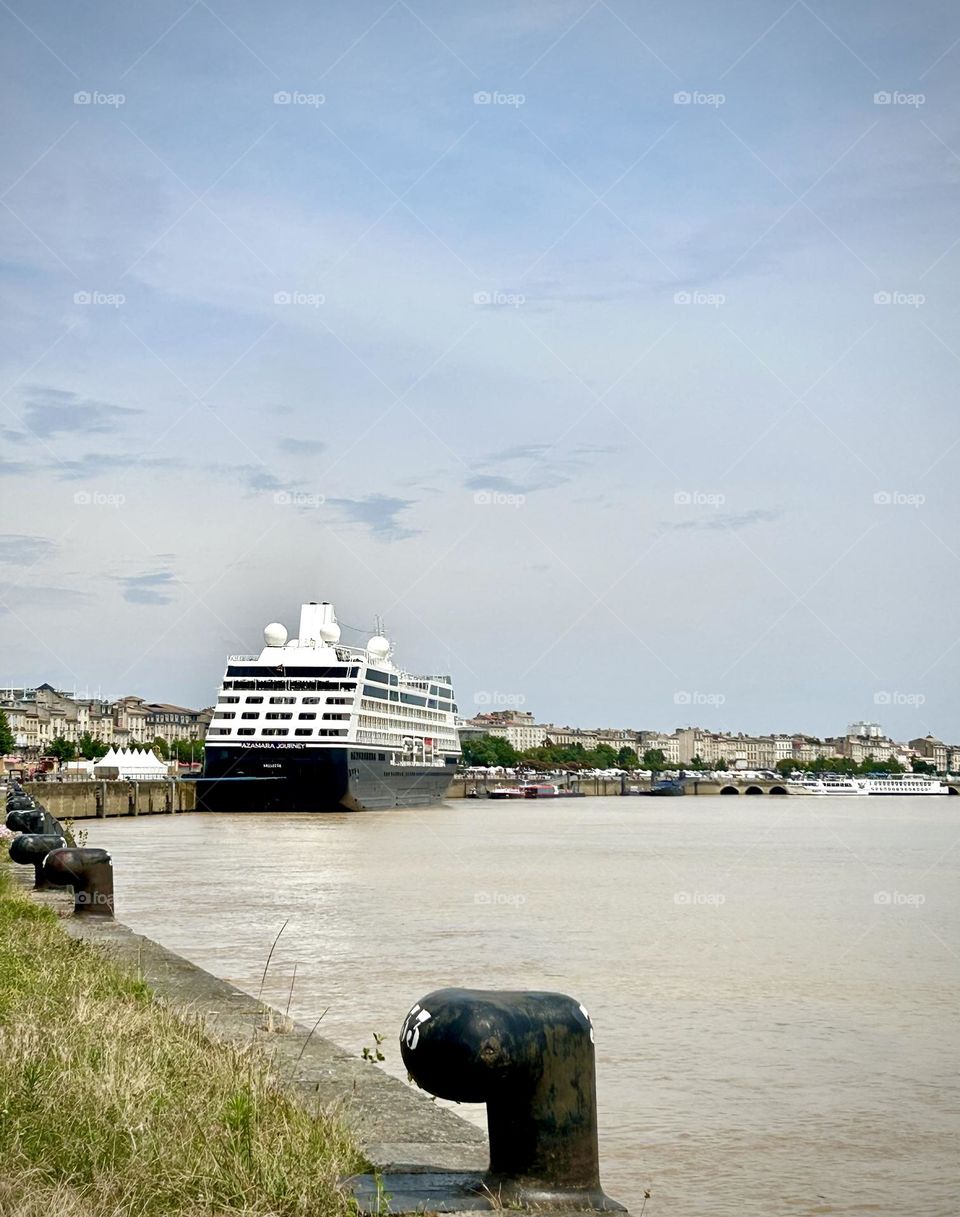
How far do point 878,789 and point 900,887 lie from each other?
161 meters

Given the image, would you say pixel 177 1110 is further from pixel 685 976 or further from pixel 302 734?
pixel 302 734

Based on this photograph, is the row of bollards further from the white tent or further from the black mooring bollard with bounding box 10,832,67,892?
the white tent

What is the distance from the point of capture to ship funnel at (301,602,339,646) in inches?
3105

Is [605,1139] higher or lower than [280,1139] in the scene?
lower

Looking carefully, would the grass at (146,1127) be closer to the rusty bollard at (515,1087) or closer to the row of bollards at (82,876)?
the rusty bollard at (515,1087)

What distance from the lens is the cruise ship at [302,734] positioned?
2611 inches

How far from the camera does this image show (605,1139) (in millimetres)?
8039

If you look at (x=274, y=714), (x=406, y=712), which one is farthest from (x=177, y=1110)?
(x=406, y=712)

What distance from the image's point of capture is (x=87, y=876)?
1366cm

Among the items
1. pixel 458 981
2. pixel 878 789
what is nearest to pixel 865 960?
pixel 458 981

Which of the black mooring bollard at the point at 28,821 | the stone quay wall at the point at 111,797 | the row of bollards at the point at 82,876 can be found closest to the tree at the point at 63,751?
the stone quay wall at the point at 111,797

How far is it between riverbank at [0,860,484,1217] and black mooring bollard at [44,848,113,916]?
4.94m

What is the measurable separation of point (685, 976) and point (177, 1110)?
10451mm

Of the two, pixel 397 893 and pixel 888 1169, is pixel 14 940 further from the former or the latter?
pixel 397 893
